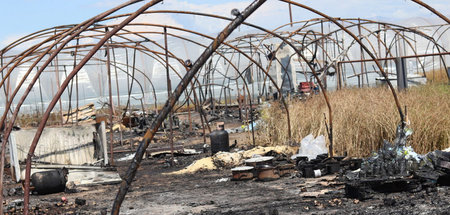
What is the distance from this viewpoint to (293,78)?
28953 mm

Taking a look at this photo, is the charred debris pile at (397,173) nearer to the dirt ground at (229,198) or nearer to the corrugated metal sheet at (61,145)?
the dirt ground at (229,198)

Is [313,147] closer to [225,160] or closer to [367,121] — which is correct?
[367,121]

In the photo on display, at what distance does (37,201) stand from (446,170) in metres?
6.06

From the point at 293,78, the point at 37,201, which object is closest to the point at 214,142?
the point at 37,201

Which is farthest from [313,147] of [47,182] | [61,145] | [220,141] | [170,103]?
[170,103]

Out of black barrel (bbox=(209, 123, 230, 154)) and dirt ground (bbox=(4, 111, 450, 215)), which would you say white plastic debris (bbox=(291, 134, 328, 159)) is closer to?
dirt ground (bbox=(4, 111, 450, 215))

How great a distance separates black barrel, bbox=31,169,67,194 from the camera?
1034 cm

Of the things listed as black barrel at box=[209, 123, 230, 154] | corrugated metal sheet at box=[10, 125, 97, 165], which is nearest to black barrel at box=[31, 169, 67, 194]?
corrugated metal sheet at box=[10, 125, 97, 165]

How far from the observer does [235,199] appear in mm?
8578

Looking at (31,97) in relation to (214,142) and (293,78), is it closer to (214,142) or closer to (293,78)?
(293,78)

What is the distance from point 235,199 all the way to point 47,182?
354 centimetres

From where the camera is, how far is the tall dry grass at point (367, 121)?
10188 millimetres

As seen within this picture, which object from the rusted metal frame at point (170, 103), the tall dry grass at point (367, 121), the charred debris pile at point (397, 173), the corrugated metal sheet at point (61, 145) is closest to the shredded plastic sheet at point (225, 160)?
the tall dry grass at point (367, 121)

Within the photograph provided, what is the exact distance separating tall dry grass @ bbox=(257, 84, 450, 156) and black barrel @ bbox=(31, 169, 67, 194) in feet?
16.4
